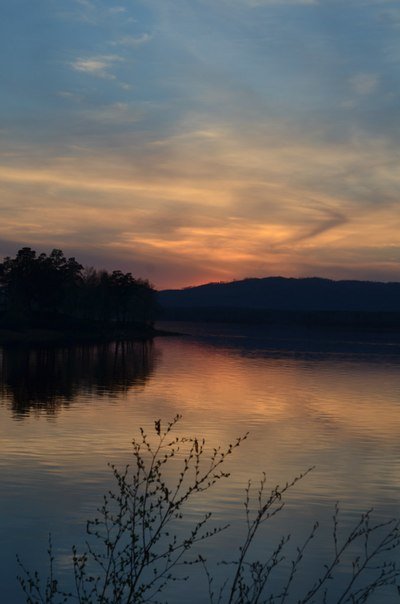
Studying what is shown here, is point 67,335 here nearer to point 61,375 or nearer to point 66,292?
point 66,292

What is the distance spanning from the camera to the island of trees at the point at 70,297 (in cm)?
15925

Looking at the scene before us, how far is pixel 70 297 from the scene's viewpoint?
16675 centimetres

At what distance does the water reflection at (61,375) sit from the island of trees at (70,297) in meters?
59.7

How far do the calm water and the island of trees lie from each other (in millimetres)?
87271

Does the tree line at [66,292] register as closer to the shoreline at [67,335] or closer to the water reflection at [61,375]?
the shoreline at [67,335]

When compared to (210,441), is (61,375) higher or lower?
higher

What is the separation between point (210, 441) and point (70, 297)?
138 metres

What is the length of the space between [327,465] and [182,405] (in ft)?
61.3

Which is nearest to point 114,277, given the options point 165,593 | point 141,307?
point 141,307

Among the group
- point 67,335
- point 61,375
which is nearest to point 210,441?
point 61,375

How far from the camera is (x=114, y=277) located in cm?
18738

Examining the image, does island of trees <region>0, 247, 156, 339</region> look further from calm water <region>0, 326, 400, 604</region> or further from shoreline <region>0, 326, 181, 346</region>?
calm water <region>0, 326, 400, 604</region>

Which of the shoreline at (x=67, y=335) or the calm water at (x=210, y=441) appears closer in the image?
the calm water at (x=210, y=441)

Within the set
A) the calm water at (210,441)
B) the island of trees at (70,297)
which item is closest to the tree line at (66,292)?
the island of trees at (70,297)
